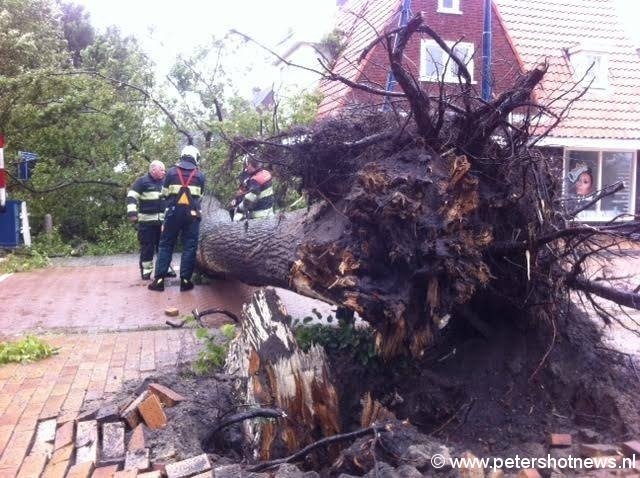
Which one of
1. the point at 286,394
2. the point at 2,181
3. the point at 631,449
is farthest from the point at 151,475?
the point at 2,181

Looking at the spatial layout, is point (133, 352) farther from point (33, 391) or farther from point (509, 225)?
point (509, 225)

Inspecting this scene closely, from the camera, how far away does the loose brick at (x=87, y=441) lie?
3268 mm

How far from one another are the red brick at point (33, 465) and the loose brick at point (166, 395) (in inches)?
28.7

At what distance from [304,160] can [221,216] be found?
440 cm

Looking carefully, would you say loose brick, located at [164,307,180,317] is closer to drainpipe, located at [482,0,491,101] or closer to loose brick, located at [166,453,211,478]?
loose brick, located at [166,453,211,478]

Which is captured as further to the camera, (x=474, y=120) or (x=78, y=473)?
(x=474, y=120)

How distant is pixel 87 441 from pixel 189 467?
Answer: 79 centimetres

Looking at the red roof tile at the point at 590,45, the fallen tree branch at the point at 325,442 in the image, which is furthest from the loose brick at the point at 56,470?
the red roof tile at the point at 590,45

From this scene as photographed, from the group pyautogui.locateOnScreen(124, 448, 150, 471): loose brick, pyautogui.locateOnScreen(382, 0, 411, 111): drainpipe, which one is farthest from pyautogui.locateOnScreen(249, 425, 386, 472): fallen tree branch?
pyautogui.locateOnScreen(382, 0, 411, 111): drainpipe

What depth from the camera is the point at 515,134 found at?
385 centimetres

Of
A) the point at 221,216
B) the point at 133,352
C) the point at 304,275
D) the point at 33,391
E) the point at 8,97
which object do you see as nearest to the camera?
the point at 304,275

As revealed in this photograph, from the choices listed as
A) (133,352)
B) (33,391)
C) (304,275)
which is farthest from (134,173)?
(304,275)

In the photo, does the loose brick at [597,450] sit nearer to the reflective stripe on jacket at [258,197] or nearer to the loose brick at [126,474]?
the loose brick at [126,474]

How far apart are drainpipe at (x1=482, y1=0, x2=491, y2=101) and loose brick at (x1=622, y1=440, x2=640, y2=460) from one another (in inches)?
94.5
